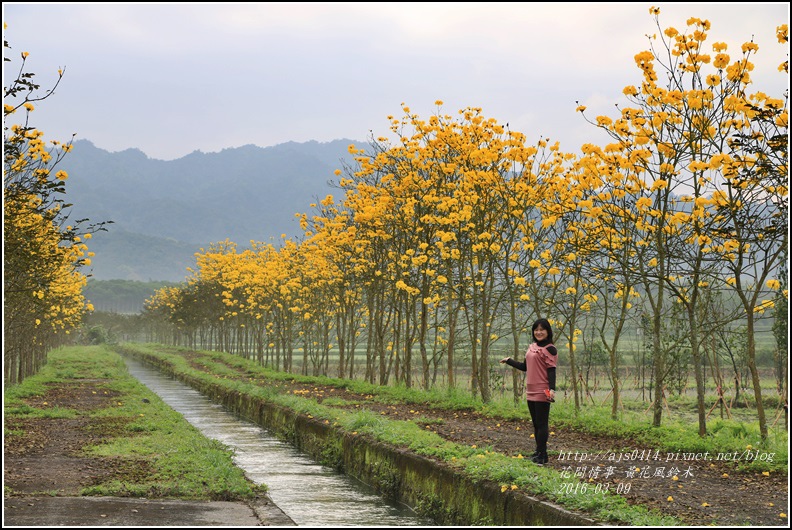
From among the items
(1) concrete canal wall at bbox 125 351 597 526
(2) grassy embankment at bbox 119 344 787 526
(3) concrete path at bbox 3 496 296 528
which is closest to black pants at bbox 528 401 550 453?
(2) grassy embankment at bbox 119 344 787 526

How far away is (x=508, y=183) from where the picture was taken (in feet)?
57.5

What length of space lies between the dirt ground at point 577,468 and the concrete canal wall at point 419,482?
0.63 metres

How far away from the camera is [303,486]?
12414 millimetres

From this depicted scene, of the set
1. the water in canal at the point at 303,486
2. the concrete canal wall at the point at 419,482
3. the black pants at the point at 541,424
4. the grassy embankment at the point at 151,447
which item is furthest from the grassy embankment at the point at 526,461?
the grassy embankment at the point at 151,447

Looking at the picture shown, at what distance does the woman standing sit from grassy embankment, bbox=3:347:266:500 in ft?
11.0

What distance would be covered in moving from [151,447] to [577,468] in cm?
631

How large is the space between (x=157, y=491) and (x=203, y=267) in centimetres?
4009

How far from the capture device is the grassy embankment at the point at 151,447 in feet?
32.3

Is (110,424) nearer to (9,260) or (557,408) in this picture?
(9,260)

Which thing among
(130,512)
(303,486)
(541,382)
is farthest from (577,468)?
(130,512)

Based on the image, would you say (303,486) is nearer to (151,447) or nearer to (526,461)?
(151,447)

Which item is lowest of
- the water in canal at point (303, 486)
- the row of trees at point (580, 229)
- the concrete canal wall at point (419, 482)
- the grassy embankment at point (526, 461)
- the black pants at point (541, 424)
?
the water in canal at point (303, 486)

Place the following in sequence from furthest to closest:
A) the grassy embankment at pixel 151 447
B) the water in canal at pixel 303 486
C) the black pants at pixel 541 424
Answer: the black pants at pixel 541 424
the water in canal at pixel 303 486
the grassy embankment at pixel 151 447

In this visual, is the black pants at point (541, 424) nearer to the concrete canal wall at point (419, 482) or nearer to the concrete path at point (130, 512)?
the concrete canal wall at point (419, 482)
